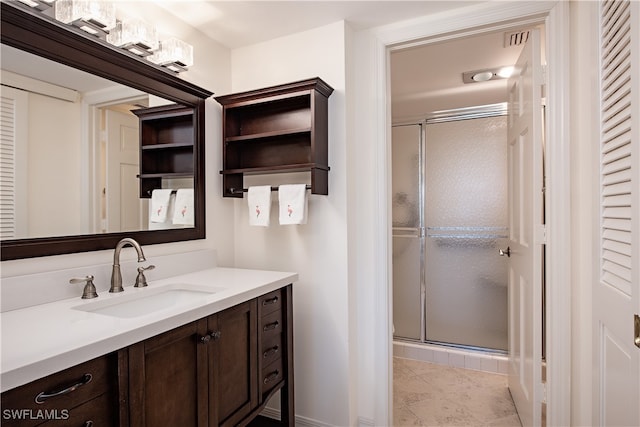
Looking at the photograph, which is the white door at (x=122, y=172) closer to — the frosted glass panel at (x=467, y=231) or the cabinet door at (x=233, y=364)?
the cabinet door at (x=233, y=364)

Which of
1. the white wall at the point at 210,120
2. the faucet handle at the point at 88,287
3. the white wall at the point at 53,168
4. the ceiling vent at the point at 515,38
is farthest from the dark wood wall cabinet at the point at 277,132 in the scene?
the ceiling vent at the point at 515,38

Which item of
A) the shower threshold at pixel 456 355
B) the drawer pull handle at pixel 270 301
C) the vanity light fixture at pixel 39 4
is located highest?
the vanity light fixture at pixel 39 4

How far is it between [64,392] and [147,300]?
2.12 feet

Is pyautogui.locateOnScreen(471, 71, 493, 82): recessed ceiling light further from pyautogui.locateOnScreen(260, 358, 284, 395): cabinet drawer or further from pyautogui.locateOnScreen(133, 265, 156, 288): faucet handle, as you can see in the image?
pyautogui.locateOnScreen(133, 265, 156, 288): faucet handle

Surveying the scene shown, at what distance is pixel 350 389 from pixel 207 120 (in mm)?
1662

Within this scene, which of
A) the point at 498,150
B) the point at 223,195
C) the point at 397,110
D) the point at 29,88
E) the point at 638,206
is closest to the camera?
the point at 638,206

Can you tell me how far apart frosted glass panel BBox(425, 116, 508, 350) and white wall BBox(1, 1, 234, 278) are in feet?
6.32

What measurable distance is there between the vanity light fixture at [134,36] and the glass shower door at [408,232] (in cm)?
233

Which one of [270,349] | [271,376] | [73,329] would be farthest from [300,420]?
[73,329]

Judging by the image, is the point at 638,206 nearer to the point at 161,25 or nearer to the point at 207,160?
the point at 207,160

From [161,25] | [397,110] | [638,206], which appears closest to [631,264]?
[638,206]

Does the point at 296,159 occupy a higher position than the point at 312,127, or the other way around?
the point at 312,127

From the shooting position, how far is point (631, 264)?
101 centimetres

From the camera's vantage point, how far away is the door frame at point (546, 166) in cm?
160
